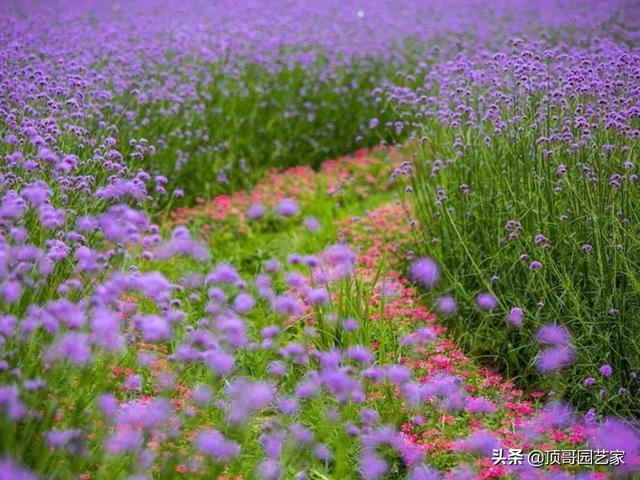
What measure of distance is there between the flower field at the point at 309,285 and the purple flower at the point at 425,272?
0.02 metres

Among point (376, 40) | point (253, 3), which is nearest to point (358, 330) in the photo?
point (376, 40)

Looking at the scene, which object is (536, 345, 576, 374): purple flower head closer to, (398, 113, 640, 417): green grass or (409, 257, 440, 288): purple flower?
(398, 113, 640, 417): green grass

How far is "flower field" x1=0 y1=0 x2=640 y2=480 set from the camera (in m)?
2.10

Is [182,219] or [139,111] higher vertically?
[139,111]

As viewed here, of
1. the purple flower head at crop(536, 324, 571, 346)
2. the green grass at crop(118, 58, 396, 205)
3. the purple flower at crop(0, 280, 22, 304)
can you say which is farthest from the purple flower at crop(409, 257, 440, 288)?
the purple flower at crop(0, 280, 22, 304)

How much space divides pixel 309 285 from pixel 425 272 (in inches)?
22.9

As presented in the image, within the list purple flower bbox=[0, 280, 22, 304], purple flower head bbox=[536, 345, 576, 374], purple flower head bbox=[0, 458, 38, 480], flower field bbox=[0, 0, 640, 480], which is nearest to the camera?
purple flower head bbox=[0, 458, 38, 480]

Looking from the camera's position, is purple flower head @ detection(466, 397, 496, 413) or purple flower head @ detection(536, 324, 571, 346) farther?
purple flower head @ detection(536, 324, 571, 346)

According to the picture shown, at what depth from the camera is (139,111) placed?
16.7 ft

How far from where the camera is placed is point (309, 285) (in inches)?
145

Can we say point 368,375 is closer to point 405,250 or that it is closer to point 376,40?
point 405,250

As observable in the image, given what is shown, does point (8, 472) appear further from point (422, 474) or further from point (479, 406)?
point (479, 406)

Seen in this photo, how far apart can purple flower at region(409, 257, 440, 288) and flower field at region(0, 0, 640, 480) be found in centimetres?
2

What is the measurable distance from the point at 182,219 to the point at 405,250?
1664mm
